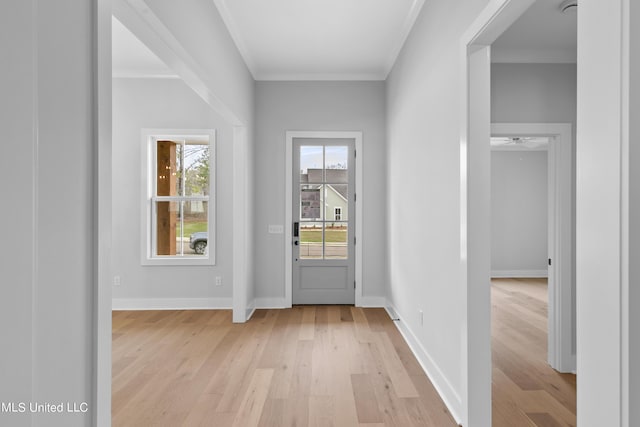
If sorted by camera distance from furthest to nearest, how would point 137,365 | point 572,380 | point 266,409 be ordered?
point 137,365 < point 572,380 < point 266,409

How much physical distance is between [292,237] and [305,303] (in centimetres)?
92

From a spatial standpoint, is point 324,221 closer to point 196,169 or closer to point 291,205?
point 291,205

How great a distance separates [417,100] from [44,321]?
10.2 feet

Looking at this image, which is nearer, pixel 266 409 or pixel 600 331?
pixel 600 331

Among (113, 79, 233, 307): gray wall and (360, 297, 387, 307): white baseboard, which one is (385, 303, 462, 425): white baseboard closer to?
(360, 297, 387, 307): white baseboard

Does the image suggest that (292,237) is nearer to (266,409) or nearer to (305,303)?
(305,303)

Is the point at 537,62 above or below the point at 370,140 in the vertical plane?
above

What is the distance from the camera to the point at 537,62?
3.52 m

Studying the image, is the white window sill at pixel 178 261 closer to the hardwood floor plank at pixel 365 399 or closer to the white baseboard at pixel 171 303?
the white baseboard at pixel 171 303

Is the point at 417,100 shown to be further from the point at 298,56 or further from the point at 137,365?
the point at 137,365

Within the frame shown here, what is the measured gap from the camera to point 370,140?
5148 millimetres

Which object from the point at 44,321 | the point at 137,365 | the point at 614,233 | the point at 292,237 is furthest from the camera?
the point at 292,237

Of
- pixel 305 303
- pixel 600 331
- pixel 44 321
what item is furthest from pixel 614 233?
pixel 305 303

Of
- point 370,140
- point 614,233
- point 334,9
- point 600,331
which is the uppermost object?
point 334,9
